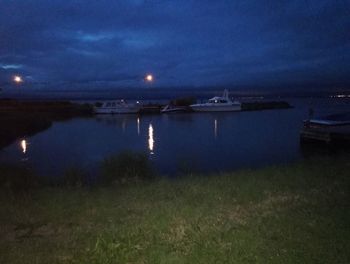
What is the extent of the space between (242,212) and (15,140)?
123ft

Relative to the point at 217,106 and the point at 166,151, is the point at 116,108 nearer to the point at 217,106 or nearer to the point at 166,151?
the point at 217,106

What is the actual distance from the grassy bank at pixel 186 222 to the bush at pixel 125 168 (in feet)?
11.8

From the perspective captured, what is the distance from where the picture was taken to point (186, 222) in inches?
360

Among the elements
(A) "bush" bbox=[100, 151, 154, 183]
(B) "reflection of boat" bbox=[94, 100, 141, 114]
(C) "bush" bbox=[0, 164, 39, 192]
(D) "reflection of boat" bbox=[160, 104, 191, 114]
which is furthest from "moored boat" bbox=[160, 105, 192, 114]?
(C) "bush" bbox=[0, 164, 39, 192]

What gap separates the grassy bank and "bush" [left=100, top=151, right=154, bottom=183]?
3.61 meters

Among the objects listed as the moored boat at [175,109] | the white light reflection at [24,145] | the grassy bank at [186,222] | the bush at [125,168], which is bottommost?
the moored boat at [175,109]

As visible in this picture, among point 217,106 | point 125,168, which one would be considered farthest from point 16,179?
point 217,106

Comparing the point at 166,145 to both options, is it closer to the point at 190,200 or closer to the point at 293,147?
the point at 293,147

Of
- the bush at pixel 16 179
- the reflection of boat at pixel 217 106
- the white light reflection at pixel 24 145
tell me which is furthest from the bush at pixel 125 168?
the reflection of boat at pixel 217 106

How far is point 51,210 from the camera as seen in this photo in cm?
1080

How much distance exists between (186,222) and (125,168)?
30.1 ft

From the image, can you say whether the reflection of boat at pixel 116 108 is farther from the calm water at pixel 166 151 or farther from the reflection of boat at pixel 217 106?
the calm water at pixel 166 151

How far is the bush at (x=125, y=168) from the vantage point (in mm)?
17609

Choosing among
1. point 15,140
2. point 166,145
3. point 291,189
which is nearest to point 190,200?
point 291,189
